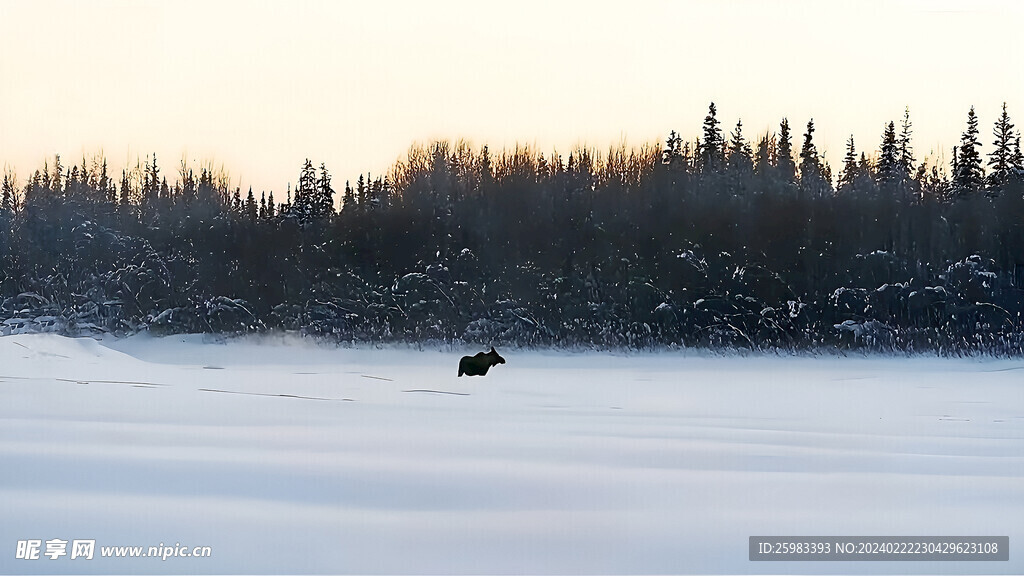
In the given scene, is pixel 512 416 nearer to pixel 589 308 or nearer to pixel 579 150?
pixel 589 308

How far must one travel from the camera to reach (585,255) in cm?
2419

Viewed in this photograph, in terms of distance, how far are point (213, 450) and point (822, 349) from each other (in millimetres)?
16106

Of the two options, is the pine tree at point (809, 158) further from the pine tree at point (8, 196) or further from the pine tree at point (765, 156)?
the pine tree at point (8, 196)

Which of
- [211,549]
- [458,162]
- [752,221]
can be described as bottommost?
[211,549]

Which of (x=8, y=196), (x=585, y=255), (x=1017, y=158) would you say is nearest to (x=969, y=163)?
(x=1017, y=158)

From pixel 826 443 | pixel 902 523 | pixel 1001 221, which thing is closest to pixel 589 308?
pixel 1001 221

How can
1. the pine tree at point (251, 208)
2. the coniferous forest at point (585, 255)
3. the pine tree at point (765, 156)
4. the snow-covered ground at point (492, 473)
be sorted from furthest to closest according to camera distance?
the pine tree at point (251, 208) → the pine tree at point (765, 156) → the coniferous forest at point (585, 255) → the snow-covered ground at point (492, 473)

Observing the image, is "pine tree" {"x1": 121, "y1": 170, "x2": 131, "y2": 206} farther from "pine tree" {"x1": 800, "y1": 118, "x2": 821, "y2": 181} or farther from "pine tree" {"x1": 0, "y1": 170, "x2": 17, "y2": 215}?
"pine tree" {"x1": 800, "y1": 118, "x2": 821, "y2": 181}

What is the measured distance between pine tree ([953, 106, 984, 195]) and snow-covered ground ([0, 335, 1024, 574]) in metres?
14.9

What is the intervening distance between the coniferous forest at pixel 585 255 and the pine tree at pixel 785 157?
7cm

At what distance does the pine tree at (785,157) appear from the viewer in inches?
1021

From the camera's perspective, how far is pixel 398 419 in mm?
9086

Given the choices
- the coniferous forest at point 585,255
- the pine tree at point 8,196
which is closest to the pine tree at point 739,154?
the coniferous forest at point 585,255

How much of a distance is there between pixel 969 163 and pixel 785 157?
14.9 feet
